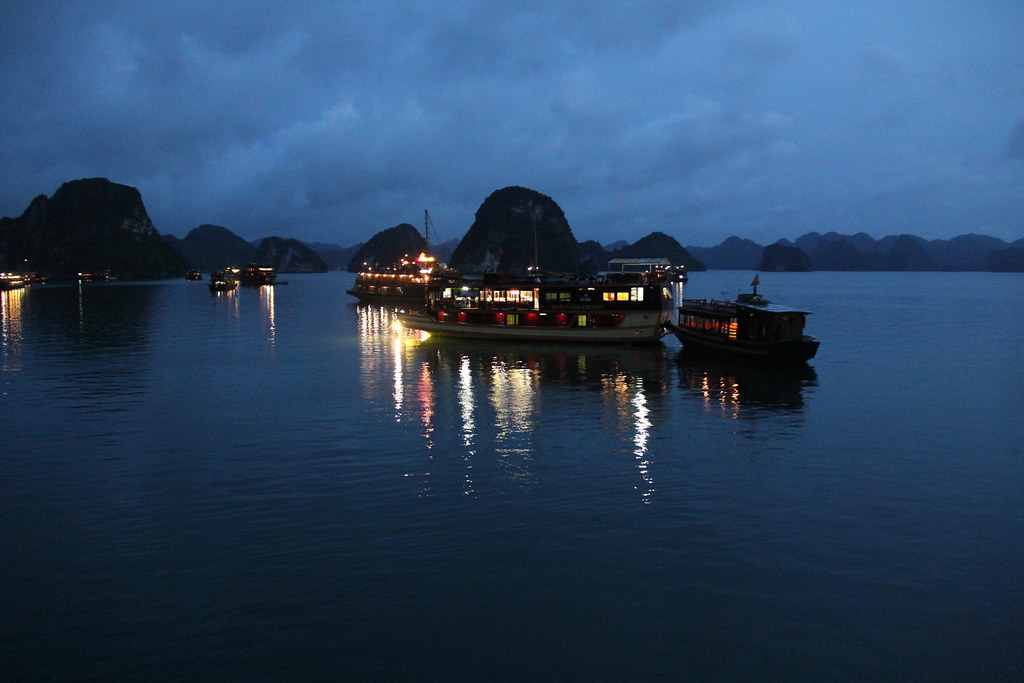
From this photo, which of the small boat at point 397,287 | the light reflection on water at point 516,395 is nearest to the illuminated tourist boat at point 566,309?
the light reflection on water at point 516,395

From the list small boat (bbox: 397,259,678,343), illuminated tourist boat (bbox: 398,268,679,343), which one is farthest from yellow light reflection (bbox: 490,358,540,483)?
illuminated tourist boat (bbox: 398,268,679,343)

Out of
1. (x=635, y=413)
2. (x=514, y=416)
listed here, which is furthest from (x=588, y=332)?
(x=514, y=416)

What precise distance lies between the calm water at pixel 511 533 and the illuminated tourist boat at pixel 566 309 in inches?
967

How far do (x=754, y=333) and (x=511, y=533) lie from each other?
44109mm

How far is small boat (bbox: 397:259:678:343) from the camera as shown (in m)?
71.4

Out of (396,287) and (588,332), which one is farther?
(396,287)

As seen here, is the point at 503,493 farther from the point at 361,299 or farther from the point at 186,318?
the point at 361,299

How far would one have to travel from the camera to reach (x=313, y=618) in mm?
16203

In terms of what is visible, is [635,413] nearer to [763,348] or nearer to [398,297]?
[763,348]

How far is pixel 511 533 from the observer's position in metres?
21.2

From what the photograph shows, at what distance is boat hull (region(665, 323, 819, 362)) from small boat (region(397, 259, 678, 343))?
353 inches

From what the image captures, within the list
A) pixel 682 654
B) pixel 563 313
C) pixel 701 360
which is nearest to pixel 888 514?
pixel 682 654

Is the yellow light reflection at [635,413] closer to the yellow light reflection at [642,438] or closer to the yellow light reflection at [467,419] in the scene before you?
the yellow light reflection at [642,438]

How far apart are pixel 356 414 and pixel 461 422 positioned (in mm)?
6335
